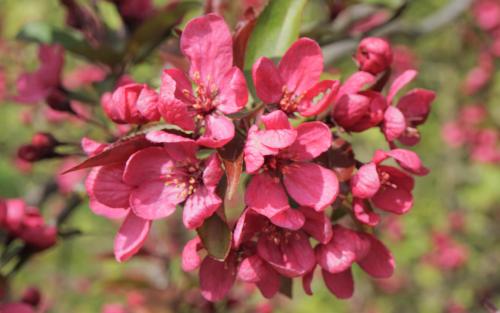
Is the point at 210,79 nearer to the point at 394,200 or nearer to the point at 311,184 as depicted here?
the point at 311,184

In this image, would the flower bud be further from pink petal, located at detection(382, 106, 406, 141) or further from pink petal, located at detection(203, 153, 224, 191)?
pink petal, located at detection(203, 153, 224, 191)

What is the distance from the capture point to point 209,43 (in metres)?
1.23

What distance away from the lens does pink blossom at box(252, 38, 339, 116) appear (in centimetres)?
120

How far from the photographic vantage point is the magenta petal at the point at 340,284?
1325 mm

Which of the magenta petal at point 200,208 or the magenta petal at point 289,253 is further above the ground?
the magenta petal at point 200,208

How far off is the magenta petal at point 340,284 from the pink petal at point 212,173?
1.21 feet

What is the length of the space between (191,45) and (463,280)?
470cm

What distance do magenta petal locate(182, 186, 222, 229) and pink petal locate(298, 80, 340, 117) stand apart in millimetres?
269

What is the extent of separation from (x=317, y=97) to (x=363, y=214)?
29 cm

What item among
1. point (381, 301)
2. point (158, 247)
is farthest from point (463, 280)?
point (158, 247)

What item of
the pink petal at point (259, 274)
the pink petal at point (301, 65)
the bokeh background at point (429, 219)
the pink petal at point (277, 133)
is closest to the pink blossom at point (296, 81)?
the pink petal at point (301, 65)

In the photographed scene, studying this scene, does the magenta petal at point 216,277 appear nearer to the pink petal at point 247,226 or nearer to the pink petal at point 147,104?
the pink petal at point 247,226

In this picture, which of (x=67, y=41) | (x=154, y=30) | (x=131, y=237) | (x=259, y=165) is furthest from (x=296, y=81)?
(x=67, y=41)

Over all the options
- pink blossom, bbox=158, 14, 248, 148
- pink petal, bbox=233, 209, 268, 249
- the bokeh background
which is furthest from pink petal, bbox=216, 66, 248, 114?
the bokeh background
